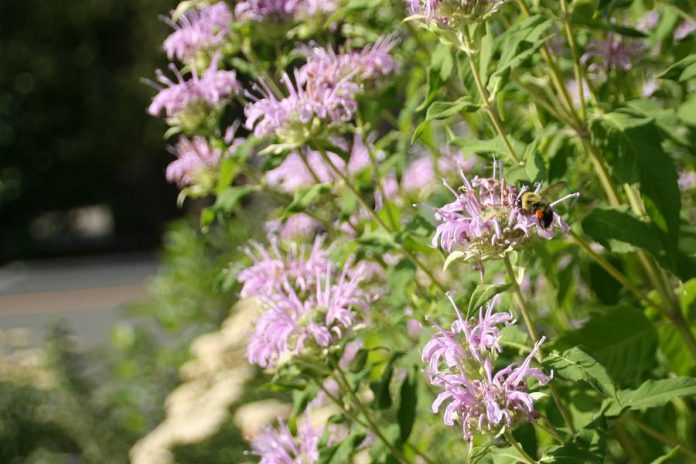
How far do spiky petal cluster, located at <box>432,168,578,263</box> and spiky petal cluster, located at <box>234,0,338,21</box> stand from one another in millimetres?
694

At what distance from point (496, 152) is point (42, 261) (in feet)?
41.1

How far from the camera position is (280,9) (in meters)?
1.62

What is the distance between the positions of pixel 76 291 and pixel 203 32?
9.08m

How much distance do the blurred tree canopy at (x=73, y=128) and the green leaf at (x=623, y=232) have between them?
11.5 meters

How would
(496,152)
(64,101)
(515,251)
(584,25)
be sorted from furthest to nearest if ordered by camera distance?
(64,101) → (584,25) → (496,152) → (515,251)

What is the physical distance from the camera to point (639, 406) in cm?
110

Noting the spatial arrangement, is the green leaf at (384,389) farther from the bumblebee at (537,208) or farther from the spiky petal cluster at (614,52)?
the spiky petal cluster at (614,52)

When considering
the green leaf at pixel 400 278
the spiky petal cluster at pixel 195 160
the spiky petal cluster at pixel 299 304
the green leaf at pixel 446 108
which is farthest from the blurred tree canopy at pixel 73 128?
the green leaf at pixel 446 108

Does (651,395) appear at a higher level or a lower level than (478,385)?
lower

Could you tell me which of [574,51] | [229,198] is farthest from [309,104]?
[574,51]

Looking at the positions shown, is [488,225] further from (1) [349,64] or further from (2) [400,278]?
(1) [349,64]

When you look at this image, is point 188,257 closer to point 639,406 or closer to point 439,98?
point 439,98

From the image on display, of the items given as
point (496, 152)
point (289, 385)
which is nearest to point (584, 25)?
point (496, 152)

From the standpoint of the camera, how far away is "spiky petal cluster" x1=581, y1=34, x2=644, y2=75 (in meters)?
1.57
